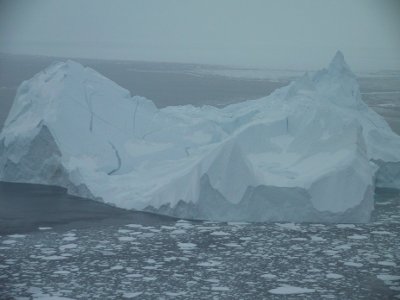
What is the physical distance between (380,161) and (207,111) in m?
4.53

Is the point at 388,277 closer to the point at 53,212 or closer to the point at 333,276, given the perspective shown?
the point at 333,276

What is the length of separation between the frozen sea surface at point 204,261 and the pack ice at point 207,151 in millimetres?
429

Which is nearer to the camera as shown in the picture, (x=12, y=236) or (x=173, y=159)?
(x=12, y=236)

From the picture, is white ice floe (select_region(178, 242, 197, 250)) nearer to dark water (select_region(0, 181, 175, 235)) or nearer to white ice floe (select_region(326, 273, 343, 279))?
dark water (select_region(0, 181, 175, 235))

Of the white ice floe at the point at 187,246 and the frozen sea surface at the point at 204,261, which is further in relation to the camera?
the white ice floe at the point at 187,246

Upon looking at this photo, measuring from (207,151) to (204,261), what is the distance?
281cm

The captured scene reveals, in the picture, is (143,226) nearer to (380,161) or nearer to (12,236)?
(12,236)

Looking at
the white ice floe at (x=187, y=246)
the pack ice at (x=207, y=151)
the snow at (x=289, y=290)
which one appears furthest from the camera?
the pack ice at (x=207, y=151)

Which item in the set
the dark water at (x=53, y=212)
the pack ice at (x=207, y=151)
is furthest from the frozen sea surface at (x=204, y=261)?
the pack ice at (x=207, y=151)

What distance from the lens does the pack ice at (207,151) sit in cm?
831

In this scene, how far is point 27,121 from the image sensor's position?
34.7ft

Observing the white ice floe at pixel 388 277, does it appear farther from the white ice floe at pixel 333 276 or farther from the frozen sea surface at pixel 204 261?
the white ice floe at pixel 333 276

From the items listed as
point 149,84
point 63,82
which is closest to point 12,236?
point 63,82

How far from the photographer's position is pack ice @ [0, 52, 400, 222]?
8.31 metres
